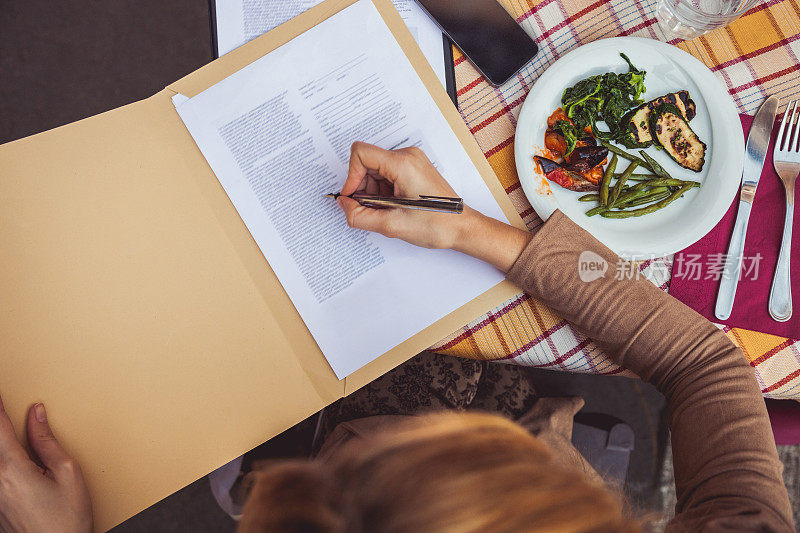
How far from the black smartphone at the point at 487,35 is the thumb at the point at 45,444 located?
0.67m

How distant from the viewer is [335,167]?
0.64 meters

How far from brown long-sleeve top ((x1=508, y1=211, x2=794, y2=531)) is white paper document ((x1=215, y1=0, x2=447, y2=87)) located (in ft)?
0.86

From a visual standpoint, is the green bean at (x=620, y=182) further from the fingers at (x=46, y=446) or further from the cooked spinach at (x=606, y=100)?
the fingers at (x=46, y=446)

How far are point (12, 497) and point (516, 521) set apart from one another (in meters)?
0.62

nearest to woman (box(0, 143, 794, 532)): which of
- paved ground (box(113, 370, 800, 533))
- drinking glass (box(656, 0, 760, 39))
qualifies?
drinking glass (box(656, 0, 760, 39))

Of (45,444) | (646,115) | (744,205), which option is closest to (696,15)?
(646,115)

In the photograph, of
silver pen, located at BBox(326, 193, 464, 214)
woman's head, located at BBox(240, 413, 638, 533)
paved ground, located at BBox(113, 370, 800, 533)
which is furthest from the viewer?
paved ground, located at BBox(113, 370, 800, 533)

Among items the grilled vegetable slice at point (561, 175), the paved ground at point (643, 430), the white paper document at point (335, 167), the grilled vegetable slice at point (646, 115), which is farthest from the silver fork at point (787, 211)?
the paved ground at point (643, 430)

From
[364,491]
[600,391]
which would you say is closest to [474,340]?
[364,491]

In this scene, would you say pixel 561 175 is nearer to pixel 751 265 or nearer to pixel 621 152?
pixel 621 152

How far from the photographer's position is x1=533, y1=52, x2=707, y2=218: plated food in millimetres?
601

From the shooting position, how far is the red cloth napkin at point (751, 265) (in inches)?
23.7

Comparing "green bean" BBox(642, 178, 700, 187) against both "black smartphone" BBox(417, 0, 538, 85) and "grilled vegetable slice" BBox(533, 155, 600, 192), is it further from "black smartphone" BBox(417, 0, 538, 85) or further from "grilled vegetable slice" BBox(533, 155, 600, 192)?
"black smartphone" BBox(417, 0, 538, 85)

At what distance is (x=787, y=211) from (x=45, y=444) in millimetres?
909
